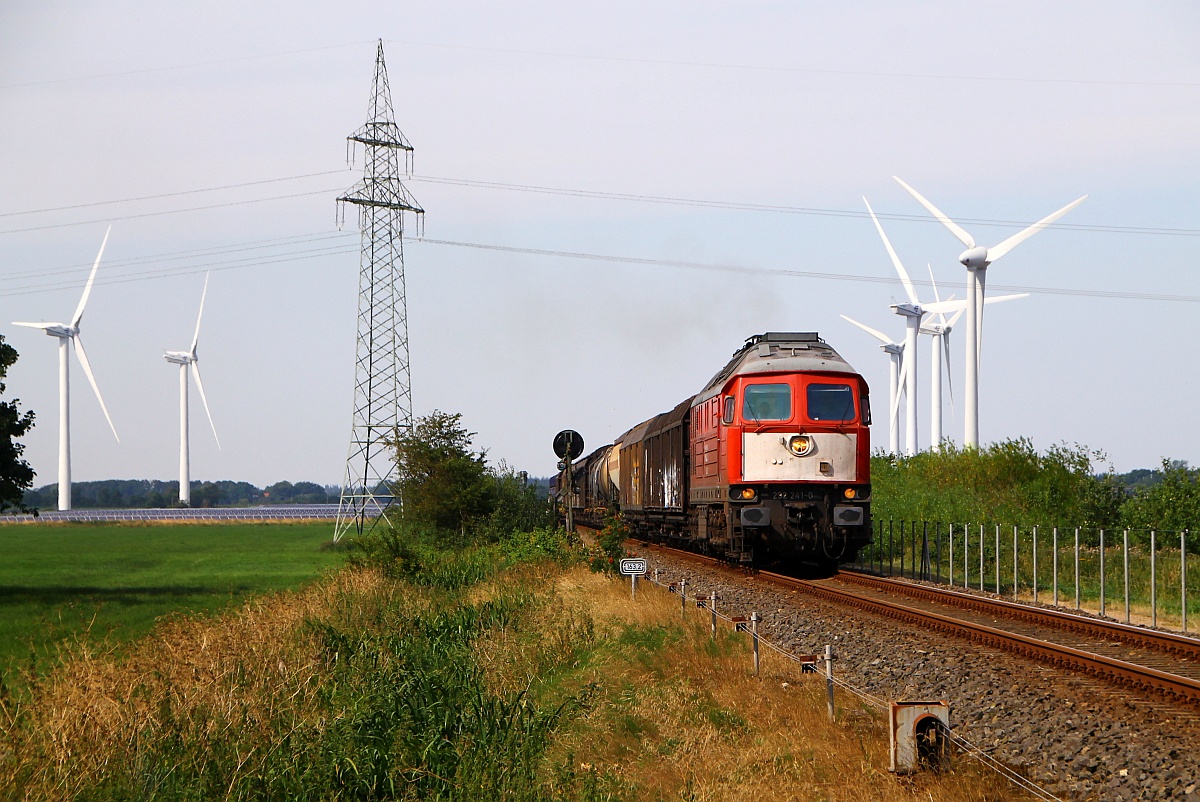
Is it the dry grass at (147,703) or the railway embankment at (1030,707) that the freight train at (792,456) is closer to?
the railway embankment at (1030,707)

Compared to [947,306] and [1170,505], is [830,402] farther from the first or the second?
[947,306]

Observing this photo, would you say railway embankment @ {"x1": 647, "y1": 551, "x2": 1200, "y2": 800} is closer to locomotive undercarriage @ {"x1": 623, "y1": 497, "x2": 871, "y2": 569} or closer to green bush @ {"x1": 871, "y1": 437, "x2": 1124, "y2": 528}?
locomotive undercarriage @ {"x1": 623, "y1": 497, "x2": 871, "y2": 569}

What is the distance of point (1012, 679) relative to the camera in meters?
13.6

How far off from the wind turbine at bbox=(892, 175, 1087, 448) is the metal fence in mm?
11094

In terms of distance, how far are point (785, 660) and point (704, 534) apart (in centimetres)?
1339

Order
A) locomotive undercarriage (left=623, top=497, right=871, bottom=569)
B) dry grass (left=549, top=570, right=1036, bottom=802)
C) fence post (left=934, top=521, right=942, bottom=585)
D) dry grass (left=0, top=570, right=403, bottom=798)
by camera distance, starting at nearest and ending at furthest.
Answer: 1. dry grass (left=549, top=570, right=1036, bottom=802)
2. dry grass (left=0, top=570, right=403, bottom=798)
3. locomotive undercarriage (left=623, top=497, right=871, bottom=569)
4. fence post (left=934, top=521, right=942, bottom=585)

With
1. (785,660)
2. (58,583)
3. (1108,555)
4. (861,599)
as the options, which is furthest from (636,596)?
(58,583)

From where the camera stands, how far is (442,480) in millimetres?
38250

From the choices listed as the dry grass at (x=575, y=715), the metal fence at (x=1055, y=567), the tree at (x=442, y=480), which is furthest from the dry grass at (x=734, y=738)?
the tree at (x=442, y=480)

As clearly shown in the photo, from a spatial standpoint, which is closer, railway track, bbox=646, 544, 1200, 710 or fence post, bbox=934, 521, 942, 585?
railway track, bbox=646, 544, 1200, 710

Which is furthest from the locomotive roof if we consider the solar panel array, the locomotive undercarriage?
the solar panel array

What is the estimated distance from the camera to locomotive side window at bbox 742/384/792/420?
2475cm

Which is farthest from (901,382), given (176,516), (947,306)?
(176,516)

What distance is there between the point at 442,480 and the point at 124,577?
14947 millimetres
